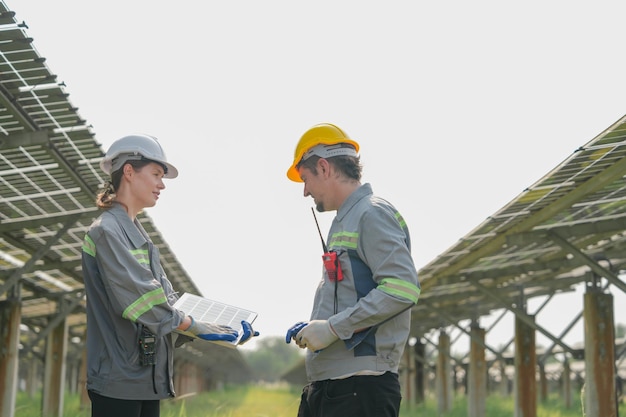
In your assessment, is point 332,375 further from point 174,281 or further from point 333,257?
point 174,281

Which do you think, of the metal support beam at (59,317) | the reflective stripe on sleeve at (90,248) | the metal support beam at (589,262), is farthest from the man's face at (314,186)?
the metal support beam at (59,317)

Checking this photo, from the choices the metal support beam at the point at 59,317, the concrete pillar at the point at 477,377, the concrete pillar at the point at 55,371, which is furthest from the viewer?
the concrete pillar at the point at 477,377

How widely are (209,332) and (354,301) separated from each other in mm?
592

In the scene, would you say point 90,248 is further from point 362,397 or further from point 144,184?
point 362,397

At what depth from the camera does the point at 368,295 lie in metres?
3.90

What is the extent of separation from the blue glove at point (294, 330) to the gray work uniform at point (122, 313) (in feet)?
1.41

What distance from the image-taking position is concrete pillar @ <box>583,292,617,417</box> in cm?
1066

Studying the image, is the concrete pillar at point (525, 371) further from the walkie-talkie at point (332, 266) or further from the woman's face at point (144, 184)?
the woman's face at point (144, 184)

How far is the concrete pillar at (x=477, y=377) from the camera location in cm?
1755

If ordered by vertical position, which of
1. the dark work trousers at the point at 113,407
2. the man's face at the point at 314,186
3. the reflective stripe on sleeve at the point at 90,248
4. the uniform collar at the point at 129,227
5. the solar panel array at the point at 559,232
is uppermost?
the solar panel array at the point at 559,232

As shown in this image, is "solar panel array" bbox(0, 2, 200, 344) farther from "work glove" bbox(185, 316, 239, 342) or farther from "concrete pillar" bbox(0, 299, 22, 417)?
"work glove" bbox(185, 316, 239, 342)

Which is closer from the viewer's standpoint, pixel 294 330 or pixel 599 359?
pixel 294 330

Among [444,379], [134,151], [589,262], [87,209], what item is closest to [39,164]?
[87,209]

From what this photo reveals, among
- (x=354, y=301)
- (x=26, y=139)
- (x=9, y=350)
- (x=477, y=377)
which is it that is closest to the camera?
(x=354, y=301)
